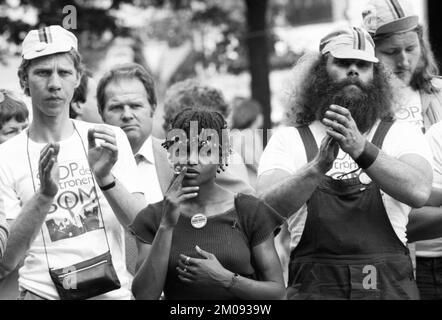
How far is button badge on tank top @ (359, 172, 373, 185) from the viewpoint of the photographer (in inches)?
169

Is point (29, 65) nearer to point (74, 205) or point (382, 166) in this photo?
point (74, 205)

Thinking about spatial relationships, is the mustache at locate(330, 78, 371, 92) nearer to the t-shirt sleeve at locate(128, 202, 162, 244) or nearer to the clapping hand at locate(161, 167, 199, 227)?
the clapping hand at locate(161, 167, 199, 227)

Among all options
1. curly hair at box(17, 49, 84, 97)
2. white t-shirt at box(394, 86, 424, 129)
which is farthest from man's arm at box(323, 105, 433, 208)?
curly hair at box(17, 49, 84, 97)

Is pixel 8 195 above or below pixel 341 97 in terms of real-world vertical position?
below

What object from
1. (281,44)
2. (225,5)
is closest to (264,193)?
(281,44)

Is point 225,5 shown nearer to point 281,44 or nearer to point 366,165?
point 281,44

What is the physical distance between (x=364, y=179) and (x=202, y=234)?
0.76m

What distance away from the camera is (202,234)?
4.09 m

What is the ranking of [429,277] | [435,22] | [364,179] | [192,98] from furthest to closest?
[435,22] → [192,98] → [429,277] → [364,179]

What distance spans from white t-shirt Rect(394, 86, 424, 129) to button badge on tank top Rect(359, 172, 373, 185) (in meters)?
0.73

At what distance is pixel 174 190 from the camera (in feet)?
13.2

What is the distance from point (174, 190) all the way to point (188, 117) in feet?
1.37

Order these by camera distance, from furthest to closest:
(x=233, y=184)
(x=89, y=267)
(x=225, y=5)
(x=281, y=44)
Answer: (x=225, y=5), (x=281, y=44), (x=233, y=184), (x=89, y=267)

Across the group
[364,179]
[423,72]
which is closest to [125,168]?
[364,179]
